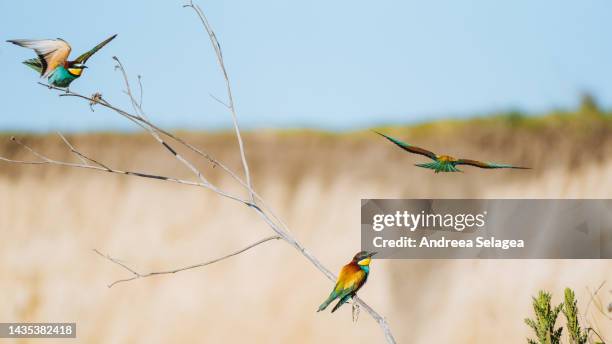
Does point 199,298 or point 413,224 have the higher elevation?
point 413,224

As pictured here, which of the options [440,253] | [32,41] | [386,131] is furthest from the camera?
[386,131]

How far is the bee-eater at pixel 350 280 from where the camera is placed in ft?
5.19

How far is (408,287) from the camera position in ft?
12.5

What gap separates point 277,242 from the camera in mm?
3920

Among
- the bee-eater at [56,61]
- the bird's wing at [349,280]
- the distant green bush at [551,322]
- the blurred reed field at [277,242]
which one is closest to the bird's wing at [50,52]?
the bee-eater at [56,61]

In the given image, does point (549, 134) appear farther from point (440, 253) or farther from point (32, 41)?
point (32, 41)

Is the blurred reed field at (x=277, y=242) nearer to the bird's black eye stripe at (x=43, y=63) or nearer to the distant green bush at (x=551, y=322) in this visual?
the distant green bush at (x=551, y=322)

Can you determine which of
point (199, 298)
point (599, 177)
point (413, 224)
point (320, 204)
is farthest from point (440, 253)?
Answer: point (199, 298)

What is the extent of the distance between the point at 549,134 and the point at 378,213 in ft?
3.35

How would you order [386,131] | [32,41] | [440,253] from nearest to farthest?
[32,41], [440,253], [386,131]

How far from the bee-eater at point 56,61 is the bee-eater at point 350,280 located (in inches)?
28.3

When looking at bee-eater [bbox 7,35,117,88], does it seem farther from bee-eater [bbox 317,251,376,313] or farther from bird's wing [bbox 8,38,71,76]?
bee-eater [bbox 317,251,376,313]

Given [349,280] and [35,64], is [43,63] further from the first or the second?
[349,280]

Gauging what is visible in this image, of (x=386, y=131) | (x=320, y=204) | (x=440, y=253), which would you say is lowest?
(x=440, y=253)
